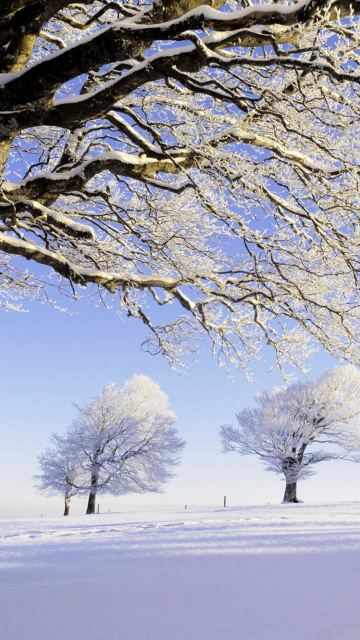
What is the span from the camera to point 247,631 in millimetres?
2510

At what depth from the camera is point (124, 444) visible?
93.5 feet

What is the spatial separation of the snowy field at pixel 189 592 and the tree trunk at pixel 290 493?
2557cm

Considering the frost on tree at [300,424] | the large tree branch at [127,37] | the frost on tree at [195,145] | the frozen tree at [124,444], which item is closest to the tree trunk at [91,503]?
the frozen tree at [124,444]

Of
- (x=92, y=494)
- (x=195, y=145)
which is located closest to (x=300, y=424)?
(x=92, y=494)

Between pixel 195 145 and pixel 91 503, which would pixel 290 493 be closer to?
pixel 91 503

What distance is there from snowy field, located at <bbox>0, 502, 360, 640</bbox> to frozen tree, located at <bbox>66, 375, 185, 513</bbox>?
2301 centimetres

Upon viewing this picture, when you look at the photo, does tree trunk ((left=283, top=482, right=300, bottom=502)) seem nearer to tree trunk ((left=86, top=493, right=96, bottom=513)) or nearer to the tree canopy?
the tree canopy

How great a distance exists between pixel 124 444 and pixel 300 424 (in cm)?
1028

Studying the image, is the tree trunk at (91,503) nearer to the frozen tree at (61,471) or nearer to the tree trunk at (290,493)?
the frozen tree at (61,471)

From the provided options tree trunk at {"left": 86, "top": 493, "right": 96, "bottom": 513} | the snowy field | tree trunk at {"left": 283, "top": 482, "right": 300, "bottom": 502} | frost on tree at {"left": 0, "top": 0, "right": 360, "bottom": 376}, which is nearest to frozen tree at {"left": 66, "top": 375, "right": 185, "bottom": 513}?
tree trunk at {"left": 86, "top": 493, "right": 96, "bottom": 513}

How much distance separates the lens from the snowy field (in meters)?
2.61

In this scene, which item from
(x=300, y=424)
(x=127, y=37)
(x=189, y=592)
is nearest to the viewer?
(x=189, y=592)

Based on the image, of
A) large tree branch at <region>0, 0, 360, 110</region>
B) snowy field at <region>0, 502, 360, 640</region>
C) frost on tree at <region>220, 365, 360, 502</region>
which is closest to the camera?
snowy field at <region>0, 502, 360, 640</region>

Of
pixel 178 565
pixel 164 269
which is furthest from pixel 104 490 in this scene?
pixel 178 565
